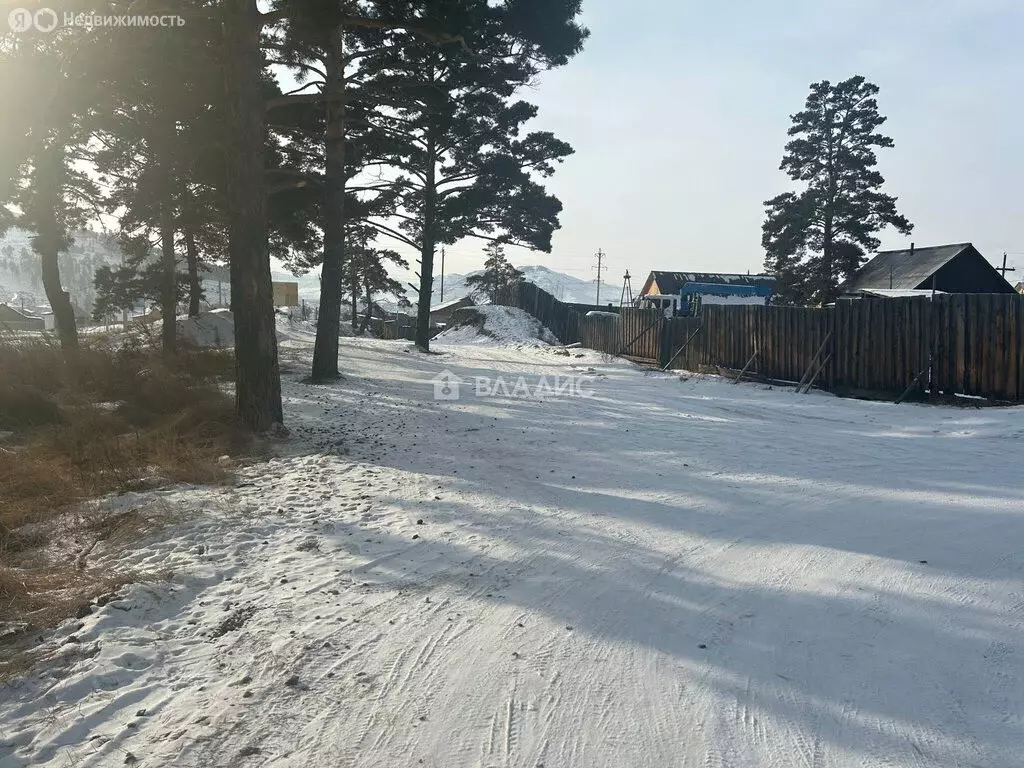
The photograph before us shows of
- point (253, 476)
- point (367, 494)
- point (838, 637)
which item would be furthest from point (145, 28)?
point (838, 637)

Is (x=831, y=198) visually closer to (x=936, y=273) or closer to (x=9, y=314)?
(x=936, y=273)

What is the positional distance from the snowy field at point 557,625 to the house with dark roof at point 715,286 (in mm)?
38949

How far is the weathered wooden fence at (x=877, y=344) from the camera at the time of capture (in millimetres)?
10729

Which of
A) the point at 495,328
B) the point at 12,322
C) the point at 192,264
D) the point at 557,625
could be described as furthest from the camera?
the point at 495,328

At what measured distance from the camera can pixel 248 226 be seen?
27.9 ft

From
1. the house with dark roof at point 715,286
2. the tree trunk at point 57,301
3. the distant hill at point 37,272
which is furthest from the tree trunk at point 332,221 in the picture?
the distant hill at point 37,272

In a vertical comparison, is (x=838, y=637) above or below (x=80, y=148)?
below

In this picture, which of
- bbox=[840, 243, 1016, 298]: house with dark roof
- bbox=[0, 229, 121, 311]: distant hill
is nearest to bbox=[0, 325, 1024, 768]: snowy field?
bbox=[840, 243, 1016, 298]: house with dark roof

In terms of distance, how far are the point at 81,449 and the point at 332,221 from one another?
806 cm

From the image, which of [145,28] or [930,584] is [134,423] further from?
[930,584]

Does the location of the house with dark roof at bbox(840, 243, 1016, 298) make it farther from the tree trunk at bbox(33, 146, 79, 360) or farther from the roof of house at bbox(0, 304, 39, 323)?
the roof of house at bbox(0, 304, 39, 323)

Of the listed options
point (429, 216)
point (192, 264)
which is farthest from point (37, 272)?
point (429, 216)

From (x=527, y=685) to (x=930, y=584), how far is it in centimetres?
277

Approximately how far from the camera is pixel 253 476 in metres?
6.63
